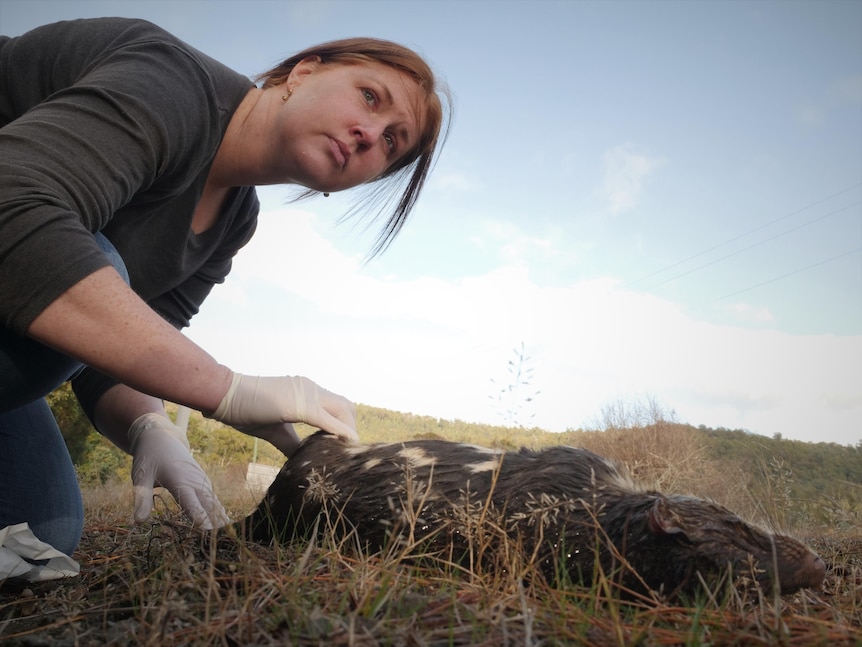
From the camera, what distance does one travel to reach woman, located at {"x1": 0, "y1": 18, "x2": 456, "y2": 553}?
181 centimetres

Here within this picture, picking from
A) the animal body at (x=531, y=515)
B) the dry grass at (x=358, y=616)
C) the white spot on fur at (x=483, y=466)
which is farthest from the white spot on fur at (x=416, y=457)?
the dry grass at (x=358, y=616)

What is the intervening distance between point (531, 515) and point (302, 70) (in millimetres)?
2379

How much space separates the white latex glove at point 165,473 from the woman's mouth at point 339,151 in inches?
69.2

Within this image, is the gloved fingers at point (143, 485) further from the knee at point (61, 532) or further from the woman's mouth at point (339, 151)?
the woman's mouth at point (339, 151)

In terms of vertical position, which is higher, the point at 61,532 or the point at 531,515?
the point at 531,515

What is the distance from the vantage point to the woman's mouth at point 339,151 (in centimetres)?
282

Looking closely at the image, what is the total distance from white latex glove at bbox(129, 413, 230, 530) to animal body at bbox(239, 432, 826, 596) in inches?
24.7

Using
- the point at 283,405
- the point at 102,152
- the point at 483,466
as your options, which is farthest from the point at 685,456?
the point at 102,152

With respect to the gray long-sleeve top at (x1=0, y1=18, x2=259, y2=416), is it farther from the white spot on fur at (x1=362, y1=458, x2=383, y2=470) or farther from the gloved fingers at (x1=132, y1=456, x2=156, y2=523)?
the white spot on fur at (x1=362, y1=458, x2=383, y2=470)

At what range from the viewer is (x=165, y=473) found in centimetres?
328

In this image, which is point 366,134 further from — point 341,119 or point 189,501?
point 189,501

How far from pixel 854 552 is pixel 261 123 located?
4.22 meters

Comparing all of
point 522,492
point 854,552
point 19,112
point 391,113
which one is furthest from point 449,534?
point 854,552

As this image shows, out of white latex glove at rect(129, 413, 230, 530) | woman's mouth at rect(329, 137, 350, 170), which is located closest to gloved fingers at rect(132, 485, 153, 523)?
white latex glove at rect(129, 413, 230, 530)
